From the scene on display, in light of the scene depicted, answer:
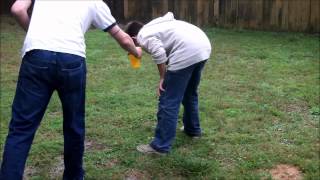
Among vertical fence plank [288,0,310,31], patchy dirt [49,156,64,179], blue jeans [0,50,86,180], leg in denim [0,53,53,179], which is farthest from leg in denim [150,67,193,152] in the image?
vertical fence plank [288,0,310,31]

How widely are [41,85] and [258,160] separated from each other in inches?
75.3

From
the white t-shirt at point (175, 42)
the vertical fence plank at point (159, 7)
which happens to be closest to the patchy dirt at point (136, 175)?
the white t-shirt at point (175, 42)

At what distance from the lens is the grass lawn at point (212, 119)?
4383 millimetres

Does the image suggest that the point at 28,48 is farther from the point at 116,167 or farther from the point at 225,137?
the point at 225,137

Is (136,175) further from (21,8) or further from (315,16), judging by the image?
(315,16)

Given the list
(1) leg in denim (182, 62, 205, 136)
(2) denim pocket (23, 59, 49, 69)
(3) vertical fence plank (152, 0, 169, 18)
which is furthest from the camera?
(3) vertical fence plank (152, 0, 169, 18)

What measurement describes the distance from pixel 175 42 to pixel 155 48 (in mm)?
→ 215

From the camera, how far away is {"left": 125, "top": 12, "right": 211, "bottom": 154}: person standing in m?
4.37

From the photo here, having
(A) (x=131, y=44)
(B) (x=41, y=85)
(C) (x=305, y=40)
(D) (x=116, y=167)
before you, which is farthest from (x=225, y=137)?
(C) (x=305, y=40)

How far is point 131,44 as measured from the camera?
3.69 metres

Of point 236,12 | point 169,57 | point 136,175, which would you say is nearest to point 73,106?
point 136,175

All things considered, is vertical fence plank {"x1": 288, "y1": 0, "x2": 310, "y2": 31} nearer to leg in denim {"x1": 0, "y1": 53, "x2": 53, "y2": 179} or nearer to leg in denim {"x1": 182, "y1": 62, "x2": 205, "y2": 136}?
leg in denim {"x1": 182, "y1": 62, "x2": 205, "y2": 136}

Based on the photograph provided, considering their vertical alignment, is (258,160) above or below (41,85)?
below

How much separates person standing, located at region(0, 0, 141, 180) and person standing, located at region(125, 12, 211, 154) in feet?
2.73
